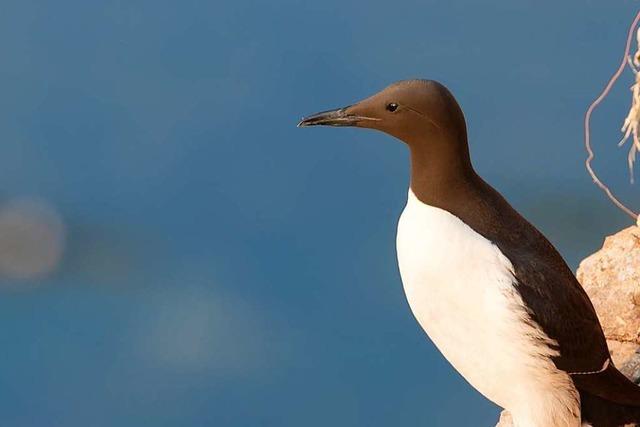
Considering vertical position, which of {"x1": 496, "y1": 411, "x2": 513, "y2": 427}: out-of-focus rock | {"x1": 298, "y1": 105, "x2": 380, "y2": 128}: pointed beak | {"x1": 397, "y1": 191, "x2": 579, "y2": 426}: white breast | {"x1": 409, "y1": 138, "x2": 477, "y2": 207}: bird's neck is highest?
{"x1": 298, "y1": 105, "x2": 380, "y2": 128}: pointed beak

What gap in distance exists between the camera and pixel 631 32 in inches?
222

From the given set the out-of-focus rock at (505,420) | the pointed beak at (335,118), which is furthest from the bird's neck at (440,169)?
the out-of-focus rock at (505,420)

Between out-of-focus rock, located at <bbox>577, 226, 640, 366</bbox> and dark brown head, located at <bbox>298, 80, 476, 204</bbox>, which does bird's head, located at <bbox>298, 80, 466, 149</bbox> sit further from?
out-of-focus rock, located at <bbox>577, 226, 640, 366</bbox>

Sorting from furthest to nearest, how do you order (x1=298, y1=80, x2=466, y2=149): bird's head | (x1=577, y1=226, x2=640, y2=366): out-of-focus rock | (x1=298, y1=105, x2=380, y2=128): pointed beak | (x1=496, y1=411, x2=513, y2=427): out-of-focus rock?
(x1=577, y1=226, x2=640, y2=366): out-of-focus rock
(x1=496, y1=411, x2=513, y2=427): out-of-focus rock
(x1=298, y1=105, x2=380, y2=128): pointed beak
(x1=298, y1=80, x2=466, y2=149): bird's head

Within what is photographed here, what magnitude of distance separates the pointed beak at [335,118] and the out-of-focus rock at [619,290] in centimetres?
162

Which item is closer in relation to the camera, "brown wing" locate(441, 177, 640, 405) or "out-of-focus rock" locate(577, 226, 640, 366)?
"brown wing" locate(441, 177, 640, 405)

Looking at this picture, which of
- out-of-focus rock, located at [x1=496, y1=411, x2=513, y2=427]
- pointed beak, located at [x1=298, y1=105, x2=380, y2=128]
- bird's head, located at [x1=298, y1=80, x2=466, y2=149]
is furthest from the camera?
out-of-focus rock, located at [x1=496, y1=411, x2=513, y2=427]

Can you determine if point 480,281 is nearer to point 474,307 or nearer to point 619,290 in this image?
point 474,307

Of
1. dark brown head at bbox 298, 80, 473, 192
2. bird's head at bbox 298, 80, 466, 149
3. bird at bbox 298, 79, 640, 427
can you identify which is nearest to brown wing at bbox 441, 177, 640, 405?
bird at bbox 298, 79, 640, 427

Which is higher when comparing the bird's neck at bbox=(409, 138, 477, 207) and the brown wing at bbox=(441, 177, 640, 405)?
the bird's neck at bbox=(409, 138, 477, 207)

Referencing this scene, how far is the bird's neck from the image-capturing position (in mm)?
5004

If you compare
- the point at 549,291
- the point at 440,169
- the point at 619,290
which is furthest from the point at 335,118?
the point at 619,290

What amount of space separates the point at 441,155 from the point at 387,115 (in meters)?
0.24

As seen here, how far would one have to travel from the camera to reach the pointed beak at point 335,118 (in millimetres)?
5051
